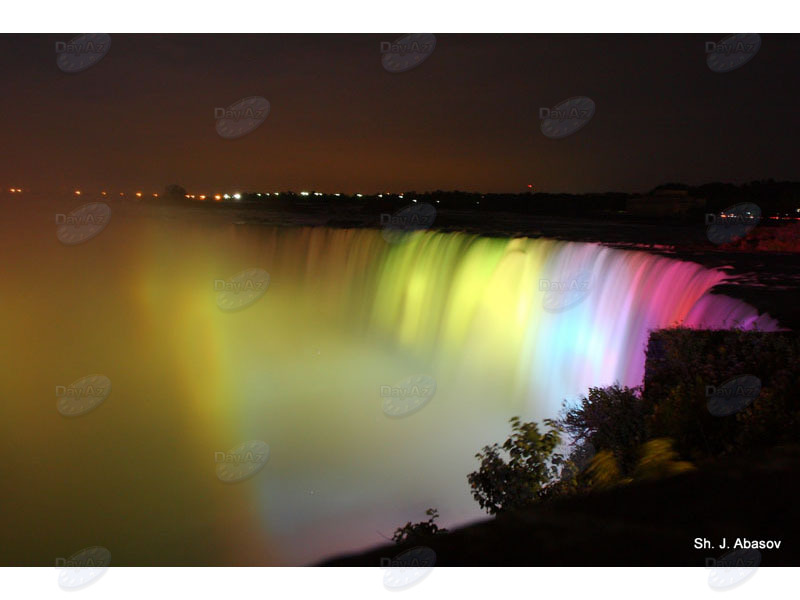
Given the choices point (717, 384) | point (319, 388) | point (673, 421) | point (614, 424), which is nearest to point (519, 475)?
point (614, 424)

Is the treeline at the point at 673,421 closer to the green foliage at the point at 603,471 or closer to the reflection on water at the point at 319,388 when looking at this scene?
the green foliage at the point at 603,471

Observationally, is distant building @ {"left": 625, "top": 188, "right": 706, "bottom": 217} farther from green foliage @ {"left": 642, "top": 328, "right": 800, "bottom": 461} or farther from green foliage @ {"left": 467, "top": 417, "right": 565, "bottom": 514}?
green foliage @ {"left": 467, "top": 417, "right": 565, "bottom": 514}

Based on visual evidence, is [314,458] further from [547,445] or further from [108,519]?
[547,445]

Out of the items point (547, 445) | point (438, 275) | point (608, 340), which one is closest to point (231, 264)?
point (438, 275)

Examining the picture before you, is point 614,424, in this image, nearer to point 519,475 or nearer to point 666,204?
point 519,475

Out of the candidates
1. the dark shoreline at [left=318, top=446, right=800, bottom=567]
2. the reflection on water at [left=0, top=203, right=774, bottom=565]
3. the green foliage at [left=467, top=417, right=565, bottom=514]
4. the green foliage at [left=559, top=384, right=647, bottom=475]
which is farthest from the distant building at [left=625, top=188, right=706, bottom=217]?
the dark shoreline at [left=318, top=446, right=800, bottom=567]

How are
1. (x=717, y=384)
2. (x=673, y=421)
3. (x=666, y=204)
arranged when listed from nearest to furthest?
(x=673, y=421)
(x=717, y=384)
(x=666, y=204)

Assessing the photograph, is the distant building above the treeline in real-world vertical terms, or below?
above
